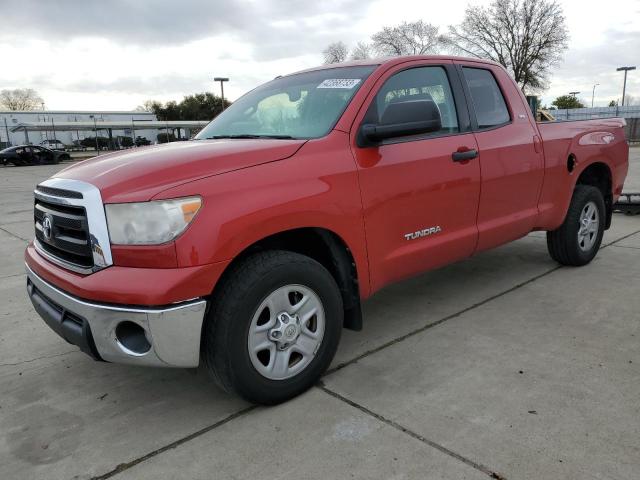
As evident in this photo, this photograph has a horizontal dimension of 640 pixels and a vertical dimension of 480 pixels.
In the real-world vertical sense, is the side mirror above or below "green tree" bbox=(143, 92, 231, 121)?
below

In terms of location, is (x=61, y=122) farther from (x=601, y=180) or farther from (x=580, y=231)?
(x=580, y=231)

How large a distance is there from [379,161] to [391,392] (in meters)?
1.29

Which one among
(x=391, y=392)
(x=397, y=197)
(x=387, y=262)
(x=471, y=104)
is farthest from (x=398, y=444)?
(x=471, y=104)

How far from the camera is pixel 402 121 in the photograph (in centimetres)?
296

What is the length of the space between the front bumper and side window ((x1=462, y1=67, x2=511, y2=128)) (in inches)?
100

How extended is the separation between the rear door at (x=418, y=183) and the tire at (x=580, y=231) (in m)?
1.53

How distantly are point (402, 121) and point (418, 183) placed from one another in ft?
1.51

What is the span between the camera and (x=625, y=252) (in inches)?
220

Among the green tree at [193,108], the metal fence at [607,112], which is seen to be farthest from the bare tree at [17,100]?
the metal fence at [607,112]

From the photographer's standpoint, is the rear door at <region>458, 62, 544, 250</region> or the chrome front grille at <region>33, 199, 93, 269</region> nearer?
the chrome front grille at <region>33, 199, 93, 269</region>

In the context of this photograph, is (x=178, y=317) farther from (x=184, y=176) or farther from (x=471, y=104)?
(x=471, y=104)

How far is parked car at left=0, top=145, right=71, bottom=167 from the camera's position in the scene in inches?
1234

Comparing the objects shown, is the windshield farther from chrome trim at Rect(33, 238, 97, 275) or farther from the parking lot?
the parking lot

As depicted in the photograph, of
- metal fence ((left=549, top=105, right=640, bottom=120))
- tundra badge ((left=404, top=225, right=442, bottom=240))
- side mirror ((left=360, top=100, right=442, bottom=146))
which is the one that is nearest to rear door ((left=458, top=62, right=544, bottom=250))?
tundra badge ((left=404, top=225, right=442, bottom=240))
